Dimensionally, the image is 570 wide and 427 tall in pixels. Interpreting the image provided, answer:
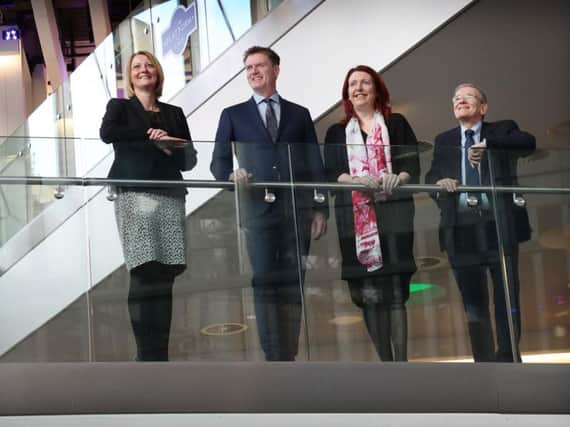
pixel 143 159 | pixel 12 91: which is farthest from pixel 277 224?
pixel 12 91

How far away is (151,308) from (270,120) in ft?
4.30

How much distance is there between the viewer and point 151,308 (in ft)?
18.2

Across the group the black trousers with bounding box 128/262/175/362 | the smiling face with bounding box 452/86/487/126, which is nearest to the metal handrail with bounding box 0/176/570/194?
the black trousers with bounding box 128/262/175/362

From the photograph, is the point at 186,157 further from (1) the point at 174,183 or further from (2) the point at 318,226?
(2) the point at 318,226

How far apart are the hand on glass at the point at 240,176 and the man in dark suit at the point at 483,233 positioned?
2.88ft

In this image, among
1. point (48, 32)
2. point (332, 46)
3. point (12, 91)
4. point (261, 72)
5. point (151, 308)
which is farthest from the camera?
point (12, 91)

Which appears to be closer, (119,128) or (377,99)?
(119,128)

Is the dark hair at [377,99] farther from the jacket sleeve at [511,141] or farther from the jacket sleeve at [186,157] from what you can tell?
the jacket sleeve at [186,157]

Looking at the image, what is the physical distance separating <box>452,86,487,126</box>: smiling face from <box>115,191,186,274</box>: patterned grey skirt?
157 centimetres

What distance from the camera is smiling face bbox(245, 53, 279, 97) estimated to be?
633 cm

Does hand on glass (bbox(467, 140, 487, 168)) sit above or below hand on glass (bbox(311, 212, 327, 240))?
above

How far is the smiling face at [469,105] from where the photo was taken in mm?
6242

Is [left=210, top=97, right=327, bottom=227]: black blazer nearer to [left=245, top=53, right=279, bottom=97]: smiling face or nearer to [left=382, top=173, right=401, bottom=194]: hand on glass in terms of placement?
[left=382, top=173, right=401, bottom=194]: hand on glass

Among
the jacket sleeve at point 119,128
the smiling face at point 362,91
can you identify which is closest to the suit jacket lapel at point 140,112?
the jacket sleeve at point 119,128
